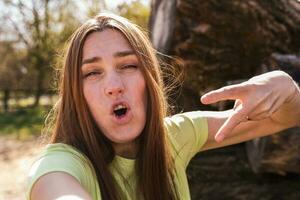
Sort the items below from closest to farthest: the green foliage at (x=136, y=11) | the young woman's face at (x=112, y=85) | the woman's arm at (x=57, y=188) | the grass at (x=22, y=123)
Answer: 1. the woman's arm at (x=57, y=188)
2. the young woman's face at (x=112, y=85)
3. the grass at (x=22, y=123)
4. the green foliage at (x=136, y=11)

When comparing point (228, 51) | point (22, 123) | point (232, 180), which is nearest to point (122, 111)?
point (232, 180)

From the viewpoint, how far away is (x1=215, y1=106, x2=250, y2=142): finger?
1.61 m

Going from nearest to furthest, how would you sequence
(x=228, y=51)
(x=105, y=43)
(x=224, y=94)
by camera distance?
1. (x=224, y=94)
2. (x=105, y=43)
3. (x=228, y=51)

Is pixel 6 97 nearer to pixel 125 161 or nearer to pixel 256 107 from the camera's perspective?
pixel 125 161

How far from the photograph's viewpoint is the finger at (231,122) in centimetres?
161

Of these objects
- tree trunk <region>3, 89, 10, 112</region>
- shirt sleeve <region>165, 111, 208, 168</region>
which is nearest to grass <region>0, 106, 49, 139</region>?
tree trunk <region>3, 89, 10, 112</region>

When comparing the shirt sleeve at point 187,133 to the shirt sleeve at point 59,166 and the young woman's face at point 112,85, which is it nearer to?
the young woman's face at point 112,85

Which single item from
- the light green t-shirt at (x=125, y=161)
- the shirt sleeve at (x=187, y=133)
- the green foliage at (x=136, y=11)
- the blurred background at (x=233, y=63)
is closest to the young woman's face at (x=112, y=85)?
the light green t-shirt at (x=125, y=161)

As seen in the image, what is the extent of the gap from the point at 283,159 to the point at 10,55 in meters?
16.3

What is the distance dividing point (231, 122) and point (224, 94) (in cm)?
10

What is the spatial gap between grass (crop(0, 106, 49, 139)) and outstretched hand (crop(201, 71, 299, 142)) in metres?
8.75

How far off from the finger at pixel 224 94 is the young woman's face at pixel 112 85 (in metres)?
0.30

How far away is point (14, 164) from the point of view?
7516 millimetres

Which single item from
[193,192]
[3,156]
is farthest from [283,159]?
[3,156]
